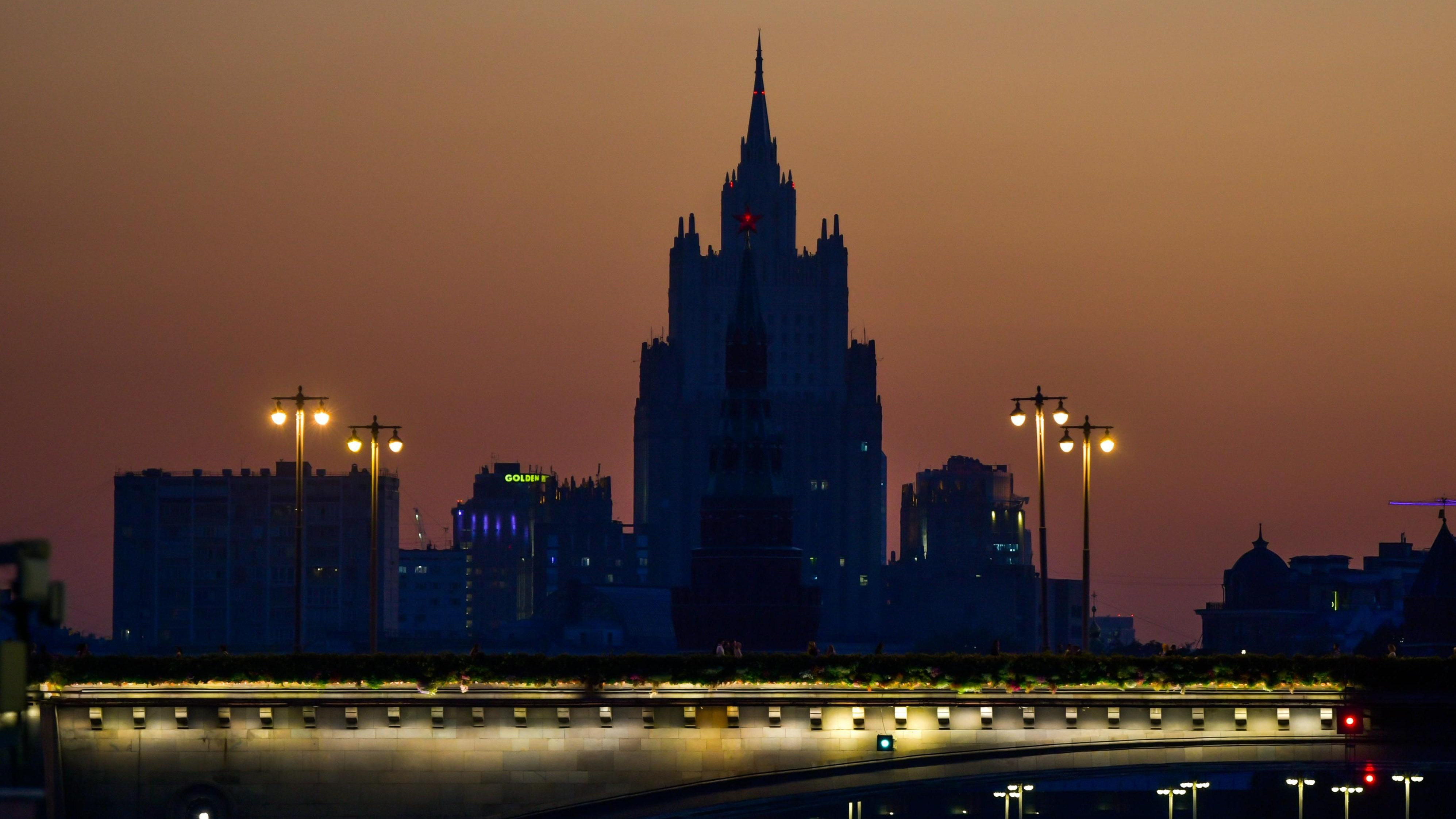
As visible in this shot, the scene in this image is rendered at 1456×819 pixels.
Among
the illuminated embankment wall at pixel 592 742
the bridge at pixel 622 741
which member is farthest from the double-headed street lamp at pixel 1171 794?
the illuminated embankment wall at pixel 592 742

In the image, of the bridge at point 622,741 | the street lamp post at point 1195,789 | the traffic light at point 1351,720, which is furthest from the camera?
the street lamp post at point 1195,789

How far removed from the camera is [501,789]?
74.6 m

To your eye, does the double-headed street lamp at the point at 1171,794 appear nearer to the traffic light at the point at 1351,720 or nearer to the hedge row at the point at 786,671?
the hedge row at the point at 786,671

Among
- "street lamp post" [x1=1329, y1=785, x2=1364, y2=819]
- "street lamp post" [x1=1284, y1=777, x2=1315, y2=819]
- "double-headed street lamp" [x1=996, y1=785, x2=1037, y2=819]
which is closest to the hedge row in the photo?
"street lamp post" [x1=1329, y1=785, x2=1364, y2=819]

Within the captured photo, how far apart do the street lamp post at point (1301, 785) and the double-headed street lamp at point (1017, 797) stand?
10422mm

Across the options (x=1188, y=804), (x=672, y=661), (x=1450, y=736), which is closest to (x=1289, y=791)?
(x=1188, y=804)

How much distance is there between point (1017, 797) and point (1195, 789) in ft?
61.1

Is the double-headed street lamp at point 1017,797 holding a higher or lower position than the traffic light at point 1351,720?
lower

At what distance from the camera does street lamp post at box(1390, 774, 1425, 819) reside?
8000cm

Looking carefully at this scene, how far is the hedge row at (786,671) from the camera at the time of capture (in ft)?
237

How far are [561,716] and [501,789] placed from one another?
9.11 feet

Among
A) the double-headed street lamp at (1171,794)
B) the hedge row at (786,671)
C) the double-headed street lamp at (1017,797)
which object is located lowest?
the double-headed street lamp at (1017,797)

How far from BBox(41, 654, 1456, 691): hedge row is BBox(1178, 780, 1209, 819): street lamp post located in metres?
14.1

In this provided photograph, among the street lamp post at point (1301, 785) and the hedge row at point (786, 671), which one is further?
the street lamp post at point (1301, 785)
